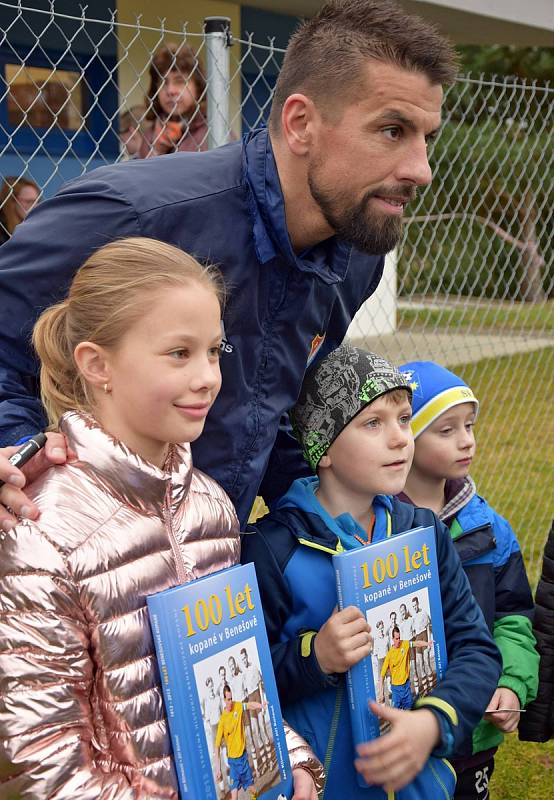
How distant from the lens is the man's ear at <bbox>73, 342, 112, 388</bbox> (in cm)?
181

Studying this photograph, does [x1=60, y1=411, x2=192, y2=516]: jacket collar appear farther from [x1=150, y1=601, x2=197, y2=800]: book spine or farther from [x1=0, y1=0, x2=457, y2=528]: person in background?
[x1=0, y1=0, x2=457, y2=528]: person in background

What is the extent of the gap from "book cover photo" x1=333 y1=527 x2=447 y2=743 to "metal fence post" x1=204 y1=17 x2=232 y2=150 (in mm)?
1801

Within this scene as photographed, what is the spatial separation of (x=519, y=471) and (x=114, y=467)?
614 centimetres

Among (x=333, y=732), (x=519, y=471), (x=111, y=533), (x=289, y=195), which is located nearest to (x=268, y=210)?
(x=289, y=195)

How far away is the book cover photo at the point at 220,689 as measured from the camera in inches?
66.4

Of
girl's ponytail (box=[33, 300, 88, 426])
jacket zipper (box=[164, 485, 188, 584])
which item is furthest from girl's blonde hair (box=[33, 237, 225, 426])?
jacket zipper (box=[164, 485, 188, 584])

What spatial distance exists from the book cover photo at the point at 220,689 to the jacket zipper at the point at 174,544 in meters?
0.05

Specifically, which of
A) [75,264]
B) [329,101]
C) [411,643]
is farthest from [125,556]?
[329,101]

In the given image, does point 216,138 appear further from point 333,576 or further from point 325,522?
point 333,576

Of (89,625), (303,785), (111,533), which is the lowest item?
(303,785)

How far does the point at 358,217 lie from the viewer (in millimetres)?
2201

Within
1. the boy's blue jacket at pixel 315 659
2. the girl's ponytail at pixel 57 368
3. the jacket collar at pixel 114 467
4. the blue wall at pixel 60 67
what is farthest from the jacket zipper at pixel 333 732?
the blue wall at pixel 60 67

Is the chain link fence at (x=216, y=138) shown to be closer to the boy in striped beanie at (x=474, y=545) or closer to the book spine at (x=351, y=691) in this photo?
the boy in striped beanie at (x=474, y=545)

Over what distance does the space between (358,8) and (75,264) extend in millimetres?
862
